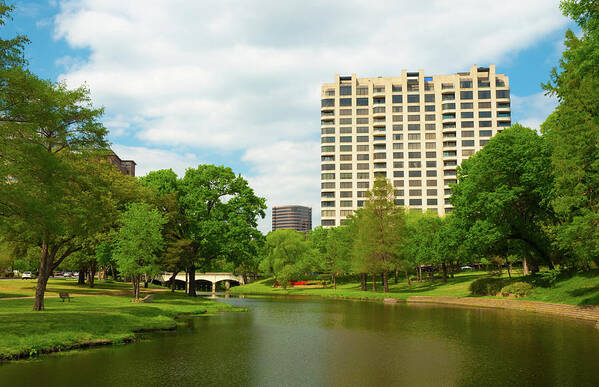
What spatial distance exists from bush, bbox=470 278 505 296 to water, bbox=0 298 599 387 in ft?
70.0

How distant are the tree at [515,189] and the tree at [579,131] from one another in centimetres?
1041

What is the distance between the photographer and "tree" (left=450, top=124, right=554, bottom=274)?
4638 centimetres

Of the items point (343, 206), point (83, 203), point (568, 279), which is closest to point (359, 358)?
point (83, 203)

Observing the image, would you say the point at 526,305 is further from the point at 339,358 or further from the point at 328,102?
the point at 328,102

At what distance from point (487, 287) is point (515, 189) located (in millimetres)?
14356

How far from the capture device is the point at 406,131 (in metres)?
167

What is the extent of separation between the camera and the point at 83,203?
94.1 feet

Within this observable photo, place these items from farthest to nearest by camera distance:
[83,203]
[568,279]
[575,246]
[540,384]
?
[568,279] < [575,246] < [83,203] < [540,384]

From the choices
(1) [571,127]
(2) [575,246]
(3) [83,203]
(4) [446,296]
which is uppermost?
(1) [571,127]

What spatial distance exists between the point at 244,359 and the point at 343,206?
147m

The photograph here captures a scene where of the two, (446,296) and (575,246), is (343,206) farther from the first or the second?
(575,246)

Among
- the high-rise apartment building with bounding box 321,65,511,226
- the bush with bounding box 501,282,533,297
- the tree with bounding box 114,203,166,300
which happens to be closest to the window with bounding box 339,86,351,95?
the high-rise apartment building with bounding box 321,65,511,226

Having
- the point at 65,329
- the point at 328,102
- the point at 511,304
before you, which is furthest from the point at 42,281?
the point at 328,102

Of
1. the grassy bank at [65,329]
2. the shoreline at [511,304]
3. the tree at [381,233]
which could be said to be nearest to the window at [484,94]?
the tree at [381,233]
